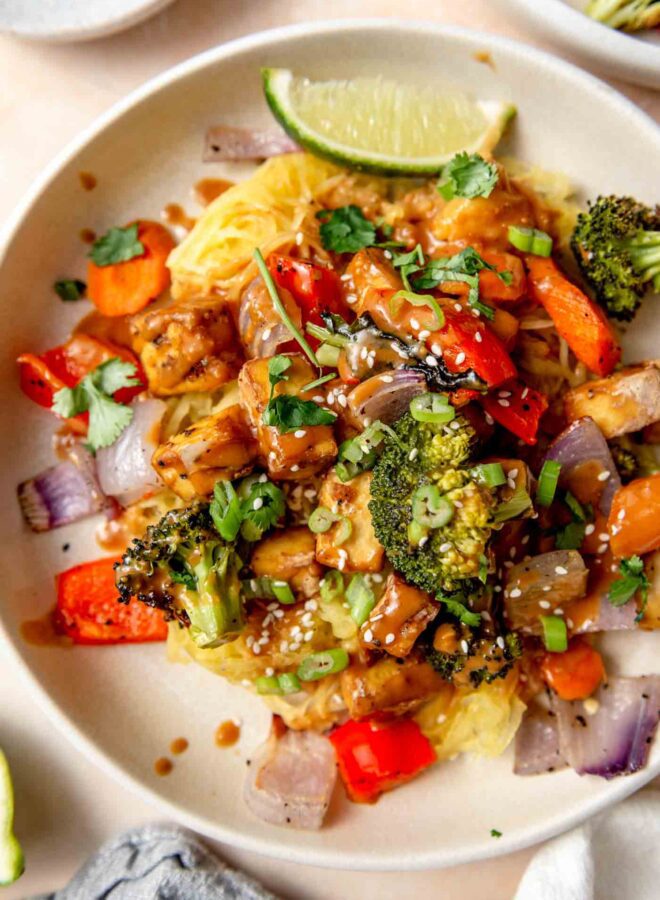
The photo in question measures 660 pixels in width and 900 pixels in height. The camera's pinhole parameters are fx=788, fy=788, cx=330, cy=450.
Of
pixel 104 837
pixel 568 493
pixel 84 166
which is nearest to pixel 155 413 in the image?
pixel 84 166

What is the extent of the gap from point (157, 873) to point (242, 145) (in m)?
3.49

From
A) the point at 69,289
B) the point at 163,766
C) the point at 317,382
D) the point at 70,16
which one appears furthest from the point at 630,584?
the point at 70,16

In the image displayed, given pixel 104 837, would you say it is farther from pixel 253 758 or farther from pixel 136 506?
pixel 136 506

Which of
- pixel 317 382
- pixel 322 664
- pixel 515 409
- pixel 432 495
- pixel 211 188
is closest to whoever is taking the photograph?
pixel 432 495

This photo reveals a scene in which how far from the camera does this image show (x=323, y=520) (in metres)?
3.26

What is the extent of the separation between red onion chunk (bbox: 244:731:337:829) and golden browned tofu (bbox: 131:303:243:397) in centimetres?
171

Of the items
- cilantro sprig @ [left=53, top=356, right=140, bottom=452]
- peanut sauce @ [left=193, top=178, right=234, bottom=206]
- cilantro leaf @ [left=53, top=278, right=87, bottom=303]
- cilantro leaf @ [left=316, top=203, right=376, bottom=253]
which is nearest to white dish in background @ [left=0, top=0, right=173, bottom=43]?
peanut sauce @ [left=193, top=178, right=234, bottom=206]

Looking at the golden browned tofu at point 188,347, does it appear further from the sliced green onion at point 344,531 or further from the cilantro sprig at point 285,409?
the sliced green onion at point 344,531

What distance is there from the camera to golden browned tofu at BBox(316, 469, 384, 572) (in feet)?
10.5

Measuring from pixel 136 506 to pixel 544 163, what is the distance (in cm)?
254

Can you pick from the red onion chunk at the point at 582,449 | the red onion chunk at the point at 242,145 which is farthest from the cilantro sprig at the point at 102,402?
the red onion chunk at the point at 582,449

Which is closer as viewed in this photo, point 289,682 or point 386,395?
point 386,395

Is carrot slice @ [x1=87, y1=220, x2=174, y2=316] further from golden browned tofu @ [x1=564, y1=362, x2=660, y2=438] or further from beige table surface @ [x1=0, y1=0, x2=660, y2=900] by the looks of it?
golden browned tofu @ [x1=564, y1=362, x2=660, y2=438]

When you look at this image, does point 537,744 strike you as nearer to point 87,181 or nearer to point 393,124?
point 393,124
